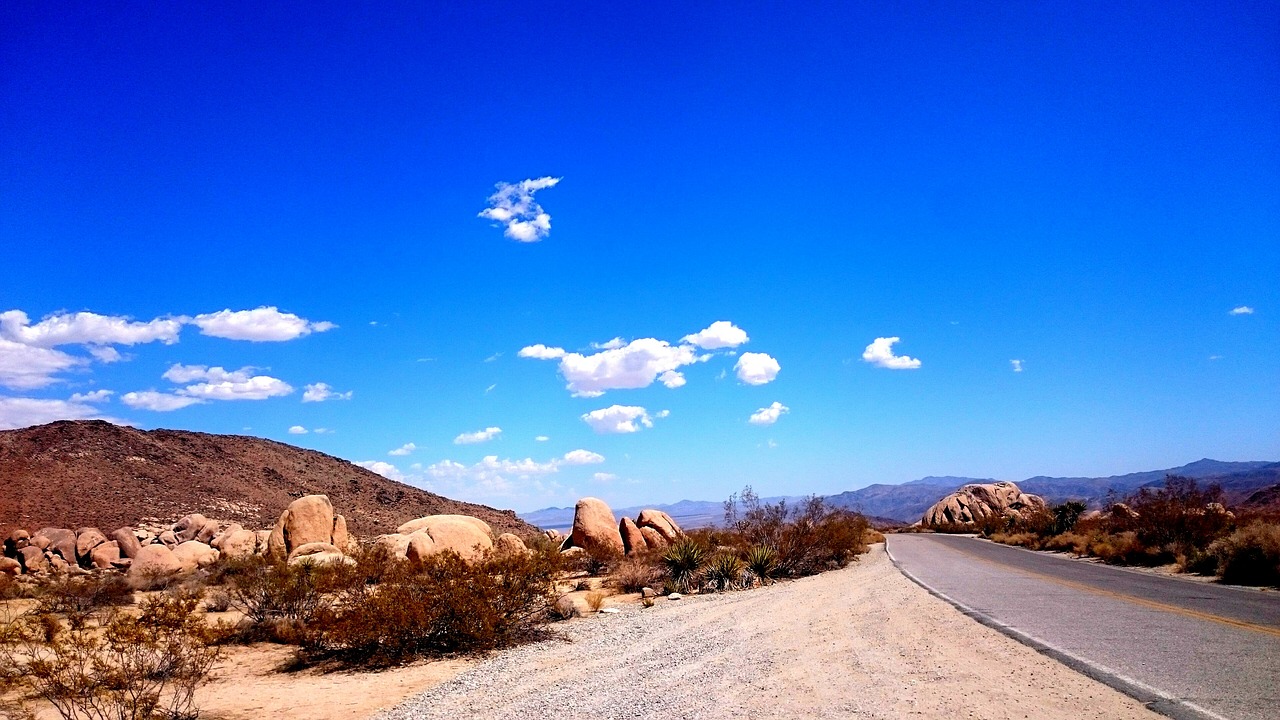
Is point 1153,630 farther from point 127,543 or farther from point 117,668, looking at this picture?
point 127,543

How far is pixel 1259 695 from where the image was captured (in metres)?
6.16

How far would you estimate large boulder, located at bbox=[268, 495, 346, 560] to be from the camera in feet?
99.3

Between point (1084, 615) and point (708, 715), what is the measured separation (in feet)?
25.0

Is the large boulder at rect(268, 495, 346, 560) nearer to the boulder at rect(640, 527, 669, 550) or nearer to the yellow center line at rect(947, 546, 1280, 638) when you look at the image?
the boulder at rect(640, 527, 669, 550)

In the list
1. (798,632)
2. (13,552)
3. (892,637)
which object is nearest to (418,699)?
(798,632)

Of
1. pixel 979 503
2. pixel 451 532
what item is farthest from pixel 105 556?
pixel 979 503

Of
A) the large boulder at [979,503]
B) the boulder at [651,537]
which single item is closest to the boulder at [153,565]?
the boulder at [651,537]

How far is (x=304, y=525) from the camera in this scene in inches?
1207

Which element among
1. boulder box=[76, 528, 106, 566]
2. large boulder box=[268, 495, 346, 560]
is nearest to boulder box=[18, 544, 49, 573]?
boulder box=[76, 528, 106, 566]

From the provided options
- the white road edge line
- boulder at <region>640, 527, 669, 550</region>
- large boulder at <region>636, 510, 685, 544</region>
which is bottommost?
the white road edge line

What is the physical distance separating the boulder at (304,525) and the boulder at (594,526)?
11256 mm

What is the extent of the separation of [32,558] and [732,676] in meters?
37.4

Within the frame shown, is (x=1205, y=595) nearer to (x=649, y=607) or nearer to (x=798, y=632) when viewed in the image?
(x=798, y=632)

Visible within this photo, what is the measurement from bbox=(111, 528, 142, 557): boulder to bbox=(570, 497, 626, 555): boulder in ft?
68.6
